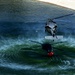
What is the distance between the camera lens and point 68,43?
60.0 meters

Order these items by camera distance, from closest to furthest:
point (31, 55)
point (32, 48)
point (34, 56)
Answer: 1. point (34, 56)
2. point (31, 55)
3. point (32, 48)

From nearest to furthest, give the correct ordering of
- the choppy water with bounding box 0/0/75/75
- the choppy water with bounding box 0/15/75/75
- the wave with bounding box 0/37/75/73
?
the choppy water with bounding box 0/15/75/75
the choppy water with bounding box 0/0/75/75
the wave with bounding box 0/37/75/73

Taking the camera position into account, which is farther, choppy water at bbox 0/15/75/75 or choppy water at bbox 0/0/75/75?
choppy water at bbox 0/0/75/75

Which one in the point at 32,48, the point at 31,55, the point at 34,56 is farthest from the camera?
the point at 32,48

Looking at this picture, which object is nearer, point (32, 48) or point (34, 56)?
point (34, 56)

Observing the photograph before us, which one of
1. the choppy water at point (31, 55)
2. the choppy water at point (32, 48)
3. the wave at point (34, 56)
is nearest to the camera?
the choppy water at point (31, 55)

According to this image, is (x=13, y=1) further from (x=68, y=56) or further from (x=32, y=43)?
(x=68, y=56)

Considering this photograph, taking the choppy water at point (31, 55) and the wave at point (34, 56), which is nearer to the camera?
the choppy water at point (31, 55)

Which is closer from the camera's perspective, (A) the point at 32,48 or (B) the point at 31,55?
(B) the point at 31,55

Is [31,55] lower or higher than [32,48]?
lower

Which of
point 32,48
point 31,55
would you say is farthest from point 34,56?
point 32,48

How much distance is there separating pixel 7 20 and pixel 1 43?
59.3 feet

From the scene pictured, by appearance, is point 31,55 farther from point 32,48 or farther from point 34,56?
point 32,48

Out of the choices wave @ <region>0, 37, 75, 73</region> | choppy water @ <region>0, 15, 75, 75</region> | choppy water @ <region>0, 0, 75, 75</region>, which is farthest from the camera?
wave @ <region>0, 37, 75, 73</region>
